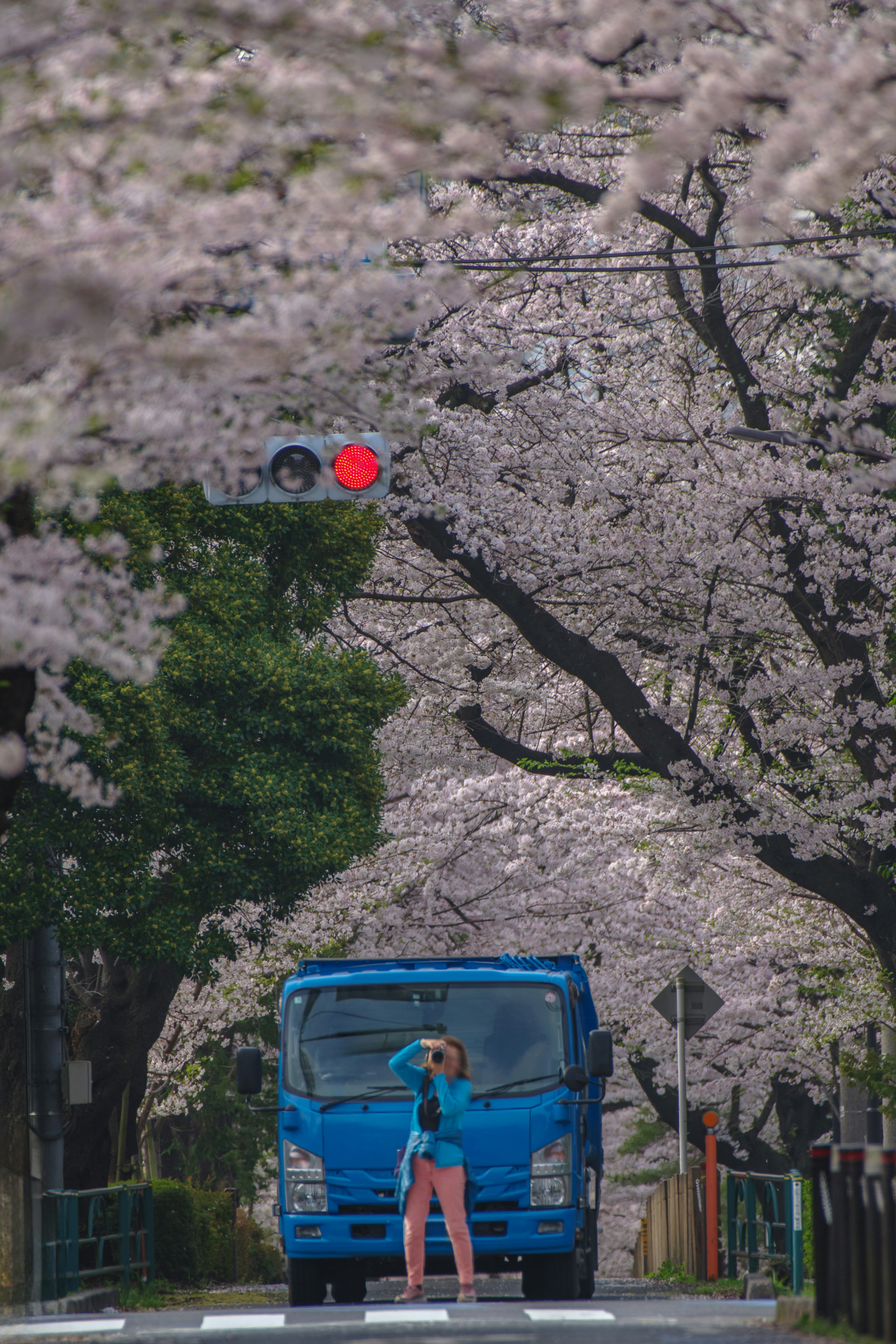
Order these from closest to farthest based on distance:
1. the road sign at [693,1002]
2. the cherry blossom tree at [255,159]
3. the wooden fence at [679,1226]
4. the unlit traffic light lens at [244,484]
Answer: the cherry blossom tree at [255,159] → the unlit traffic light lens at [244,484] → the wooden fence at [679,1226] → the road sign at [693,1002]

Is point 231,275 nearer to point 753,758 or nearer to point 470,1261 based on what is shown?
point 470,1261

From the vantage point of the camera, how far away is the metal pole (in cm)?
1822

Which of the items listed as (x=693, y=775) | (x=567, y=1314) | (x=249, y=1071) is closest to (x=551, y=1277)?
(x=567, y=1314)

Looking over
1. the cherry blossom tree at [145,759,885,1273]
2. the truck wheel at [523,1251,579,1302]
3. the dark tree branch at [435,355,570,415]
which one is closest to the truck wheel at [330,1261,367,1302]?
the truck wheel at [523,1251,579,1302]

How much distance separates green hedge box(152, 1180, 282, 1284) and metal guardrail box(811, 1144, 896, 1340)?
12736 mm

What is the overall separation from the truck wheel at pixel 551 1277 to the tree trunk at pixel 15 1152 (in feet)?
15.6

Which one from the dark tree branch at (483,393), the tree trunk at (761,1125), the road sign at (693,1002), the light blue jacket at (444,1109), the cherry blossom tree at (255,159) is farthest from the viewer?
the tree trunk at (761,1125)

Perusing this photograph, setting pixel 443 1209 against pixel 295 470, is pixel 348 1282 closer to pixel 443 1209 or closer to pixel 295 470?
pixel 443 1209

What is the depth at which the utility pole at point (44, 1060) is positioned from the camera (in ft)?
52.4

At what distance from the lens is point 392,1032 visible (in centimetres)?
1298

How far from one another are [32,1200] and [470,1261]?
20.3 feet

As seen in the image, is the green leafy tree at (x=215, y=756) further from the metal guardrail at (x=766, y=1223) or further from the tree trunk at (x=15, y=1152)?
the metal guardrail at (x=766, y=1223)

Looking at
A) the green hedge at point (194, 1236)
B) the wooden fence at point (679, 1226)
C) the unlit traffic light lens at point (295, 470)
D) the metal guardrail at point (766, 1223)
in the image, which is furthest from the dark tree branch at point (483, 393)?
the green hedge at point (194, 1236)

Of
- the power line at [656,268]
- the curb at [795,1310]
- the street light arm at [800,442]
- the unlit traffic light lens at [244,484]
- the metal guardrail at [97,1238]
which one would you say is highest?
the power line at [656,268]
